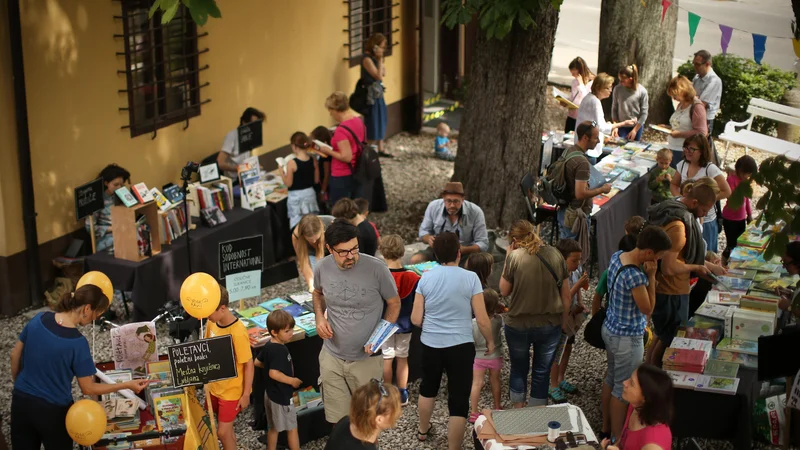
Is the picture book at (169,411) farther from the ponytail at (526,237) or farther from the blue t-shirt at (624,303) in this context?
the blue t-shirt at (624,303)

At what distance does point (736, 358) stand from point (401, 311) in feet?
8.02

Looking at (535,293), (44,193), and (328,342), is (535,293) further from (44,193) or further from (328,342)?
(44,193)

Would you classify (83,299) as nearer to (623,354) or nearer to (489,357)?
(489,357)

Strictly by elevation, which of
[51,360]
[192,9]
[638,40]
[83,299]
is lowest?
[51,360]

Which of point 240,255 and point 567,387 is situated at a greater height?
point 240,255

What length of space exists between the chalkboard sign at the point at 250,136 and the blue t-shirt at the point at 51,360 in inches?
204

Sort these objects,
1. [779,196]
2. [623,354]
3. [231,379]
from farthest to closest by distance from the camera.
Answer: [623,354] < [231,379] < [779,196]

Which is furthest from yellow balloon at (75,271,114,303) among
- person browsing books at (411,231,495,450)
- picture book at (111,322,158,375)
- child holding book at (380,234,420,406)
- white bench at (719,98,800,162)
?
white bench at (719,98,800,162)

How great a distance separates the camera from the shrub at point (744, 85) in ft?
51.1

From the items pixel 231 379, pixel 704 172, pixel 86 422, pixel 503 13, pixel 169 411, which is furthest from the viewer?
pixel 503 13

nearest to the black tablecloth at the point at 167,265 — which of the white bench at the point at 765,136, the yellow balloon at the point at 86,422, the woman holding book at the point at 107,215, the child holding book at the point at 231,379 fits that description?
the woman holding book at the point at 107,215

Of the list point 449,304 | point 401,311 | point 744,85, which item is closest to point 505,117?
point 401,311

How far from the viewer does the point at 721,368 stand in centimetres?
656

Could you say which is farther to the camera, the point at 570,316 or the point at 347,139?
the point at 347,139
